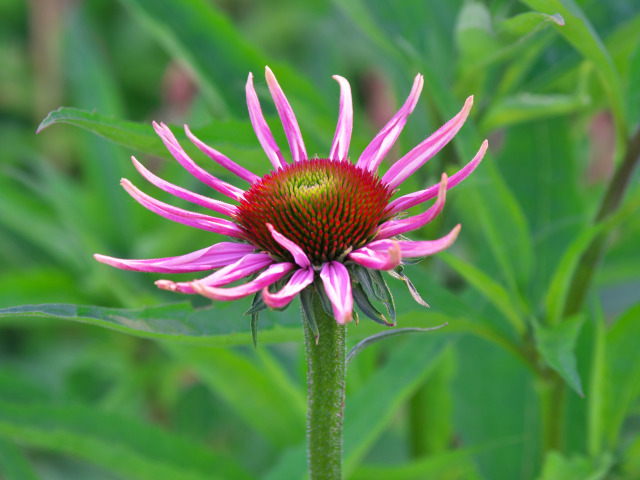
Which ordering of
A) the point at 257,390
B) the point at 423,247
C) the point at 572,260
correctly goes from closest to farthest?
the point at 423,247 < the point at 572,260 < the point at 257,390

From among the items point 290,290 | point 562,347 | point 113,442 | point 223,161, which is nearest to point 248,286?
point 290,290

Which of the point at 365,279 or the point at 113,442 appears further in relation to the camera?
the point at 113,442

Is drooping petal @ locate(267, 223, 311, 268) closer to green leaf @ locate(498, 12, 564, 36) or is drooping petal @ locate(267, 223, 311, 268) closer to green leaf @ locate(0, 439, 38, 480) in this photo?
green leaf @ locate(498, 12, 564, 36)

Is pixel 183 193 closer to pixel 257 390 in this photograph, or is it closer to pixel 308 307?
pixel 308 307

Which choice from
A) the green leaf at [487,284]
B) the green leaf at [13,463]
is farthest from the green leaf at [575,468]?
the green leaf at [13,463]

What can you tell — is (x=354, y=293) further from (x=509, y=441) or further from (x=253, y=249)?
(x=509, y=441)

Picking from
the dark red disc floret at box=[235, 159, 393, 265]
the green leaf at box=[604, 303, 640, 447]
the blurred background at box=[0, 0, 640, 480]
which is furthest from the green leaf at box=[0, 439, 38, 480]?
the green leaf at box=[604, 303, 640, 447]

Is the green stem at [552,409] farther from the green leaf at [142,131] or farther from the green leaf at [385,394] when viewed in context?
the green leaf at [142,131]
